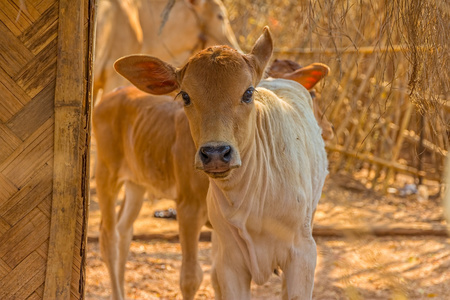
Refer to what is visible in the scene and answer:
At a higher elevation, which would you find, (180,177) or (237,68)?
(237,68)

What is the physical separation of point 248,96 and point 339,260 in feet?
8.63

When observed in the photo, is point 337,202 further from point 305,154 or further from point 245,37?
point 305,154

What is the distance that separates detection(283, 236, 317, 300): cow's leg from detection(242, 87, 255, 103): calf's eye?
0.80 meters

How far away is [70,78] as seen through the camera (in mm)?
3424

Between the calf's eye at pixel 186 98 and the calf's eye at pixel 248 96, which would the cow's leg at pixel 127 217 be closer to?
the calf's eye at pixel 186 98

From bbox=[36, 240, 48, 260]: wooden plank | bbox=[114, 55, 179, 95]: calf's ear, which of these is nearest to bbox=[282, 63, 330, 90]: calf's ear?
bbox=[114, 55, 179, 95]: calf's ear

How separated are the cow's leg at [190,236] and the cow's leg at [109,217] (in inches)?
37.0

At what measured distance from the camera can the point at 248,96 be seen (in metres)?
3.48

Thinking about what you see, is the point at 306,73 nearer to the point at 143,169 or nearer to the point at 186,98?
the point at 143,169

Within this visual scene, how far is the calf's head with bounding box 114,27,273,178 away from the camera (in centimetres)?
319

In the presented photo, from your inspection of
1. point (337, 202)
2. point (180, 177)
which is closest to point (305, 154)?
point (180, 177)

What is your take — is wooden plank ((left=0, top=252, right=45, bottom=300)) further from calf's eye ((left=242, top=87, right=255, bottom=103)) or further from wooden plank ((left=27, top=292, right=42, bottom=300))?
calf's eye ((left=242, top=87, right=255, bottom=103))

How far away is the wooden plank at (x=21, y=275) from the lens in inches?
136

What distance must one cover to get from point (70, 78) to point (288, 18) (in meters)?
7.05
